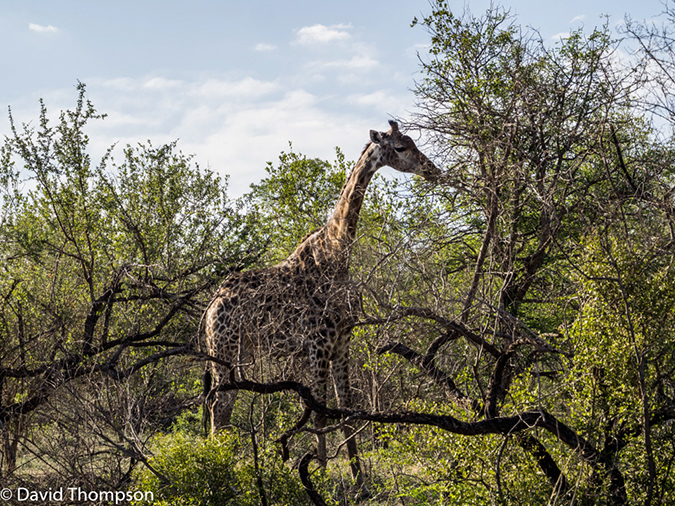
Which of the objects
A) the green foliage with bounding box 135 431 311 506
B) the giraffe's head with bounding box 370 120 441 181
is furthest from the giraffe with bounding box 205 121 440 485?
the green foliage with bounding box 135 431 311 506

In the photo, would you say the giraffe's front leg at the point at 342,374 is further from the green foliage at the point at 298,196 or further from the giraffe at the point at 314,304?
the green foliage at the point at 298,196

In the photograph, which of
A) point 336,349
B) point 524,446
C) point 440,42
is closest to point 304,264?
point 336,349

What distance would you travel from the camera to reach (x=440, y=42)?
737 cm

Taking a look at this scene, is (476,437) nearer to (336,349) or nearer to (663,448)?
(663,448)

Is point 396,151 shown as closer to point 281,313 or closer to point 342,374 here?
point 281,313

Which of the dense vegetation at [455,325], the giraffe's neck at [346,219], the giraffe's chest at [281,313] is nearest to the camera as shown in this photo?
the dense vegetation at [455,325]

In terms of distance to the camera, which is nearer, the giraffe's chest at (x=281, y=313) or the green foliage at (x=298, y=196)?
the giraffe's chest at (x=281, y=313)

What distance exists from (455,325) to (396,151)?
2.83 meters

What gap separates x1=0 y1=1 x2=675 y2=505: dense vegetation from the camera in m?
4.78

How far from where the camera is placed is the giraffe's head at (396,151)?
7.16 meters

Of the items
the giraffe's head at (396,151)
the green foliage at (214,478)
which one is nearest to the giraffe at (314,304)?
the giraffe's head at (396,151)

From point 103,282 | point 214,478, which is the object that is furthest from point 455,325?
point 103,282

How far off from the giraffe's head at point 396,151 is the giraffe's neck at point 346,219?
0.09 meters

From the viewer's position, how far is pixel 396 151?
721 centimetres
